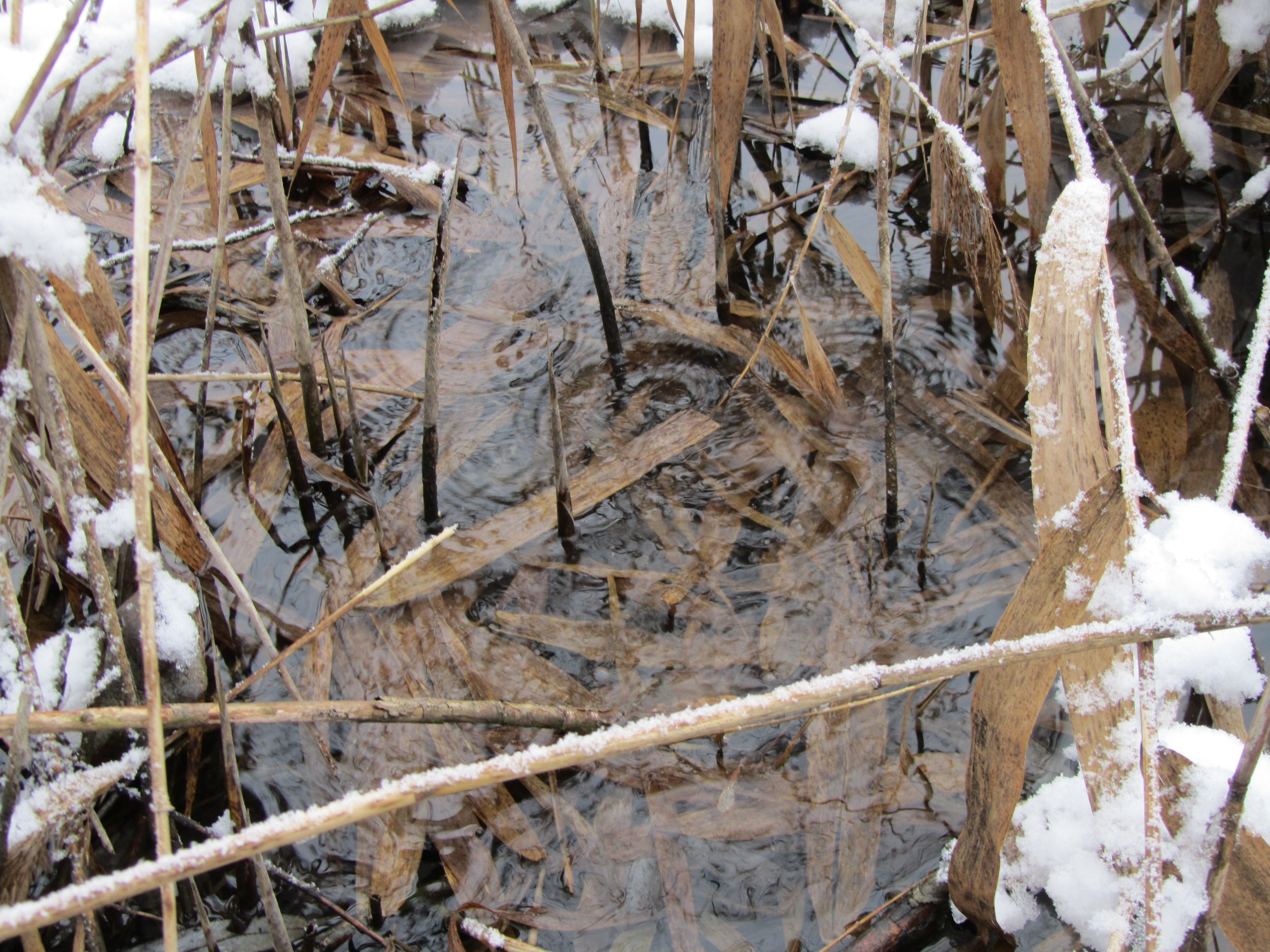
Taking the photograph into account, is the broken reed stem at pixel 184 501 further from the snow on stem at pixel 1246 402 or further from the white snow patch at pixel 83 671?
the snow on stem at pixel 1246 402

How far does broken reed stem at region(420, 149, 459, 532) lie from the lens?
1412 millimetres

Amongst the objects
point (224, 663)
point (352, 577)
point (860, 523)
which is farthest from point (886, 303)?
point (224, 663)

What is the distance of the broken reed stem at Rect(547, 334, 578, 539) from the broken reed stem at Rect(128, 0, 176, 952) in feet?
2.45

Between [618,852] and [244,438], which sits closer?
[618,852]

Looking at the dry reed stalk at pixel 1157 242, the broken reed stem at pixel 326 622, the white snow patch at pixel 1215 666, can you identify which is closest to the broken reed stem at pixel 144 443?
the broken reed stem at pixel 326 622

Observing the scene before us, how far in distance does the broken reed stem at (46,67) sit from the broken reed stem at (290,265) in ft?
1.40


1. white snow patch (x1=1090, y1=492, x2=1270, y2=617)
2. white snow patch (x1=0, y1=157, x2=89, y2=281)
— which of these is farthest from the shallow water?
white snow patch (x1=0, y1=157, x2=89, y2=281)

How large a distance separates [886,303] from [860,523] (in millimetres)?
470

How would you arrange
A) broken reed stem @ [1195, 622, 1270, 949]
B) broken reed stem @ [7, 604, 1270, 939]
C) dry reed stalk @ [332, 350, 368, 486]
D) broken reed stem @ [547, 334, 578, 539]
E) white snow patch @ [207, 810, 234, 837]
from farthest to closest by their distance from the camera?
dry reed stalk @ [332, 350, 368, 486]
broken reed stem @ [547, 334, 578, 539]
white snow patch @ [207, 810, 234, 837]
broken reed stem @ [1195, 622, 1270, 949]
broken reed stem @ [7, 604, 1270, 939]

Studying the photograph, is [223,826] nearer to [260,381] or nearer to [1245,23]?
[260,381]

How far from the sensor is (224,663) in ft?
4.91

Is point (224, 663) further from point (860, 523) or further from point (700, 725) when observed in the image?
point (860, 523)

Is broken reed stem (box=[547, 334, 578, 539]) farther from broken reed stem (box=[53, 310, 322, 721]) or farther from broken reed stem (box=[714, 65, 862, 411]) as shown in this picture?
broken reed stem (box=[53, 310, 322, 721])

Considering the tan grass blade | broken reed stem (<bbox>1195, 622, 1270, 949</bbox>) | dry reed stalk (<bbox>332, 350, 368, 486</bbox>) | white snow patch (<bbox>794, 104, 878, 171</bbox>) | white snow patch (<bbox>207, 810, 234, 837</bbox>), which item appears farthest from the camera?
white snow patch (<bbox>794, 104, 878, 171</bbox>)
